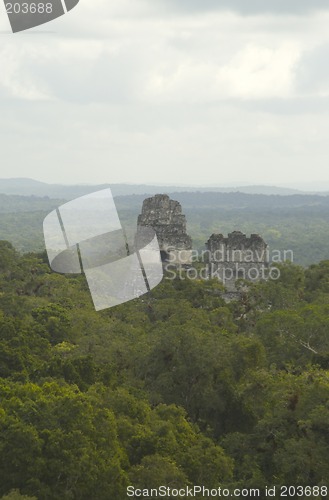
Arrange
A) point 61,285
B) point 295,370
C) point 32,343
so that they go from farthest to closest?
1. point 61,285
2. point 32,343
3. point 295,370

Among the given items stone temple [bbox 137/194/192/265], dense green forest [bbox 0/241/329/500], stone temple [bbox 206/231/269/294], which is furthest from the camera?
stone temple [bbox 137/194/192/265]

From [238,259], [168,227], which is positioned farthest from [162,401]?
[168,227]

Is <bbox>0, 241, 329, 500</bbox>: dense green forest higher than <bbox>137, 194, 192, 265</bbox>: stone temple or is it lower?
lower

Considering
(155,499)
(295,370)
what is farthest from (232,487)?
(295,370)

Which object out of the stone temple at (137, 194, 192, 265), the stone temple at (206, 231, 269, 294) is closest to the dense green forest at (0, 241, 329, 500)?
the stone temple at (206, 231, 269, 294)

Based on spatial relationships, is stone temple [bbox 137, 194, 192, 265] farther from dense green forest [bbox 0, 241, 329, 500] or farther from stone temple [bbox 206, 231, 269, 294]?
dense green forest [bbox 0, 241, 329, 500]

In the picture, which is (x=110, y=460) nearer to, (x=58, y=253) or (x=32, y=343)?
(x=32, y=343)
